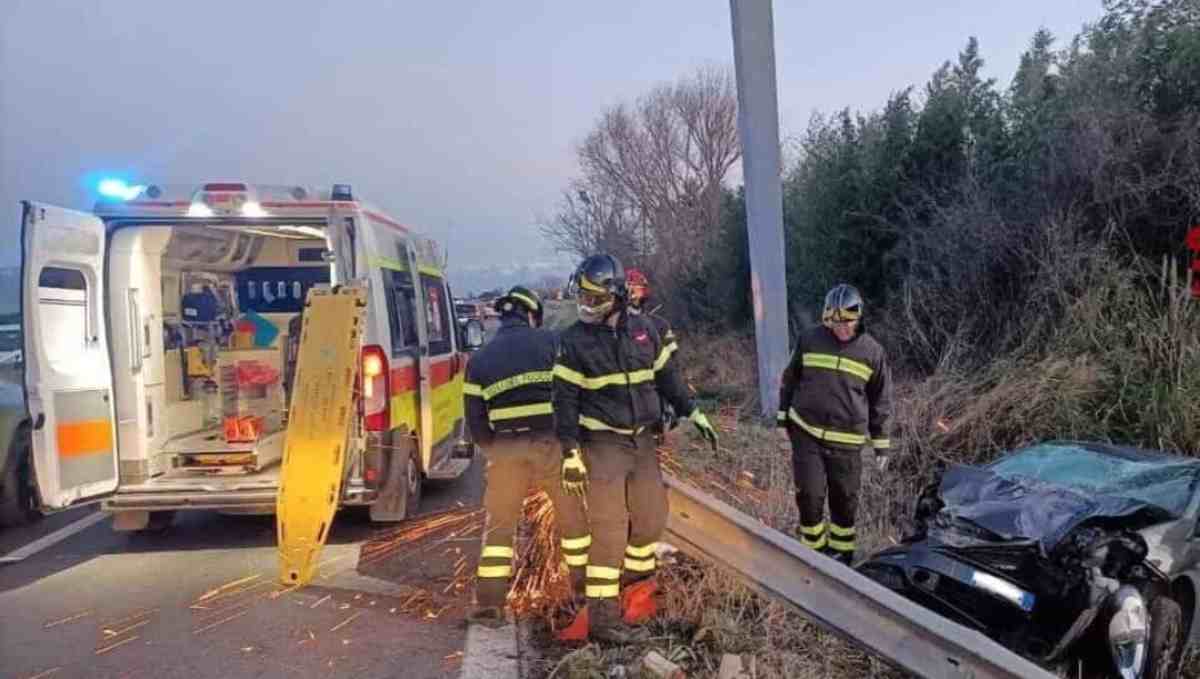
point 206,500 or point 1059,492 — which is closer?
point 1059,492

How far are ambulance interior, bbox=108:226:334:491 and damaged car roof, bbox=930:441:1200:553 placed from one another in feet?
14.4

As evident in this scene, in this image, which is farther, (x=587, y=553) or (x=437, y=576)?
(x=437, y=576)

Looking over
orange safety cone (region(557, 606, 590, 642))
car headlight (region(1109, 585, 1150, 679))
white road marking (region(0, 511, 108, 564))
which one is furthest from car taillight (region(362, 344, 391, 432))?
car headlight (region(1109, 585, 1150, 679))

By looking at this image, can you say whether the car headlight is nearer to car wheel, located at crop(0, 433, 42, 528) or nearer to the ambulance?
the ambulance

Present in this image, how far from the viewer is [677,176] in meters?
Answer: 35.4

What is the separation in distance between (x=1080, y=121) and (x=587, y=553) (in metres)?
8.23

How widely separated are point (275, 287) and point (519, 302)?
453 cm

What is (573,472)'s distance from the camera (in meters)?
4.38

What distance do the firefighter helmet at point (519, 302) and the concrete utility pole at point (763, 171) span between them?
540 cm

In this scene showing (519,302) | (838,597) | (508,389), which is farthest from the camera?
(519,302)

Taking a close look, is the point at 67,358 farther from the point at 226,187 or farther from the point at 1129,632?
the point at 1129,632

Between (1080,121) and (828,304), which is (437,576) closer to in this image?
(828,304)

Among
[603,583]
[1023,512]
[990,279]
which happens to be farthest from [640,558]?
[990,279]

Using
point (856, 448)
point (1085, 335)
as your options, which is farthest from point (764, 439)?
point (856, 448)
